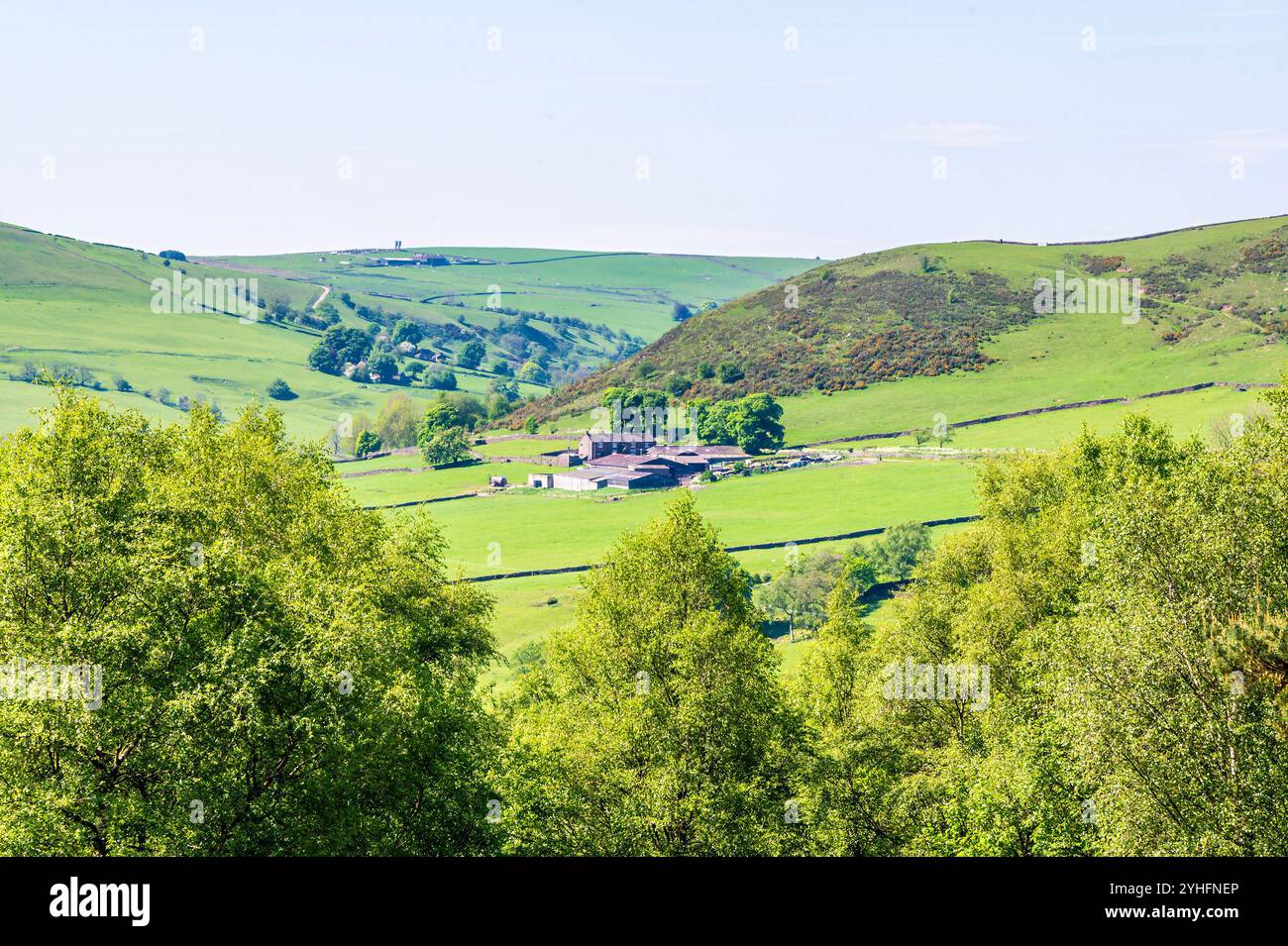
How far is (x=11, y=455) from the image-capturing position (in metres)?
32.8

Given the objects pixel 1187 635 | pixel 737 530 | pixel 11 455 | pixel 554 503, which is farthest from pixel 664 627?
pixel 554 503

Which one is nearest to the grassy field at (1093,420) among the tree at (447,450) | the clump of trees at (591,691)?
the tree at (447,450)

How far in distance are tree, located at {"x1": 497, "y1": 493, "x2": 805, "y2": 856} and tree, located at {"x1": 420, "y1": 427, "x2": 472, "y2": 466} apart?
147 metres

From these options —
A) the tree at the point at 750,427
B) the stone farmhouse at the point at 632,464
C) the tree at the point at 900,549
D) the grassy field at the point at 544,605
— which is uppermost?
the tree at the point at 750,427

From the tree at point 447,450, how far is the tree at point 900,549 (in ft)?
297

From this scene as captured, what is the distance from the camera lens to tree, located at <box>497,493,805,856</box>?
108 ft

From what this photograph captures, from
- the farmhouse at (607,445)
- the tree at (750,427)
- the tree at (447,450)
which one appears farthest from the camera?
the tree at (447,450)

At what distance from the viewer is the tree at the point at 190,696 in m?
24.7

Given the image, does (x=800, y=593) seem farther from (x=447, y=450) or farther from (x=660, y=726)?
(x=447, y=450)

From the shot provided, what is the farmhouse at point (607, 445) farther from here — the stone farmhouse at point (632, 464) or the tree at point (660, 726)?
the tree at point (660, 726)

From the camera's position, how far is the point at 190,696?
25078 mm

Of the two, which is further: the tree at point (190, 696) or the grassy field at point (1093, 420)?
the grassy field at point (1093, 420)

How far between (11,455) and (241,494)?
25.8ft
